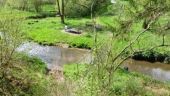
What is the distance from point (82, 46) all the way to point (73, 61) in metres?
7.17

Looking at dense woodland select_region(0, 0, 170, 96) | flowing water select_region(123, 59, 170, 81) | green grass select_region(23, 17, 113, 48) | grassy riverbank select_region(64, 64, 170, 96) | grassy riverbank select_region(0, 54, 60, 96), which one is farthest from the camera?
green grass select_region(23, 17, 113, 48)

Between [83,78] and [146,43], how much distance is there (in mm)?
34721

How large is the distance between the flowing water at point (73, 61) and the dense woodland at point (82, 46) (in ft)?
4.34

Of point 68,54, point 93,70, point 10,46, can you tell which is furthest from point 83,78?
point 68,54

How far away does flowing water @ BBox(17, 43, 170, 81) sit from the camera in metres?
51.8

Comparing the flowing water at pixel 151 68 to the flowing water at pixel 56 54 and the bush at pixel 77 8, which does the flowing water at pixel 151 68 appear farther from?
the bush at pixel 77 8

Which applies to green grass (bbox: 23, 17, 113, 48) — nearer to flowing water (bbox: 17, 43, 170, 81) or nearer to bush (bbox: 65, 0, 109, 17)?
flowing water (bbox: 17, 43, 170, 81)

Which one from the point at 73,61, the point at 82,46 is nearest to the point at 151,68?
the point at 73,61

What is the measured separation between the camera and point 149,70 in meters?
53.0

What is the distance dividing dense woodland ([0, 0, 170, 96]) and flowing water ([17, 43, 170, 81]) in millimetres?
1322

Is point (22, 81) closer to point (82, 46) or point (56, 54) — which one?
point (56, 54)

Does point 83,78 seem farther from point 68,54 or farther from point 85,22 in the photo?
point 85,22

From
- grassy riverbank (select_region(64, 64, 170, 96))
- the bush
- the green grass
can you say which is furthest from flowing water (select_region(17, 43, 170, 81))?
the bush

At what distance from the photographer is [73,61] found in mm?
54469
